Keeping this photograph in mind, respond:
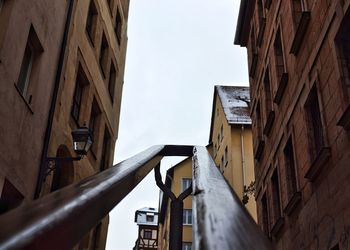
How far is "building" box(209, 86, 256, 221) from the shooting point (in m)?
34.0

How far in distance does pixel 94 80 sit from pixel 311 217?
9.34 meters

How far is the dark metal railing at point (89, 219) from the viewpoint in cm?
114

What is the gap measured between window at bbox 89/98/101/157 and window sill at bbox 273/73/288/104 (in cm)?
655

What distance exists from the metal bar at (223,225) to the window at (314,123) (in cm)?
1033

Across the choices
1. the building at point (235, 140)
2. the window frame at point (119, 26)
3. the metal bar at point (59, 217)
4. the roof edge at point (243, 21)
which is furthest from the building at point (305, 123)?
the building at point (235, 140)

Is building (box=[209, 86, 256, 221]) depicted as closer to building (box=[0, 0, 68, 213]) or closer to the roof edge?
the roof edge

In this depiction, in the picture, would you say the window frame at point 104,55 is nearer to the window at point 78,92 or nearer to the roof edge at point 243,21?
the window at point 78,92

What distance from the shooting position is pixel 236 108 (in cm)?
3772

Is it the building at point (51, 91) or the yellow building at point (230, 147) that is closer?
the building at point (51, 91)

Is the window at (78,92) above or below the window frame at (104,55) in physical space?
below

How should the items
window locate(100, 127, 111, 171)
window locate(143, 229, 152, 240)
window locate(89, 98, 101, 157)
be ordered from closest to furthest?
window locate(89, 98, 101, 157), window locate(100, 127, 111, 171), window locate(143, 229, 152, 240)

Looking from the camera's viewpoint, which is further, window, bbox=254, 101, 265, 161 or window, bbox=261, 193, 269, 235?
window, bbox=254, 101, 265, 161


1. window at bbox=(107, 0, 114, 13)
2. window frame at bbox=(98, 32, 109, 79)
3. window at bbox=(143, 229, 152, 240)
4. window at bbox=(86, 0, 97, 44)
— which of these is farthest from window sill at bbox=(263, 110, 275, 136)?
window at bbox=(143, 229, 152, 240)

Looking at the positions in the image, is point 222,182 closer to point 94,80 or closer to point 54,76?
point 54,76
